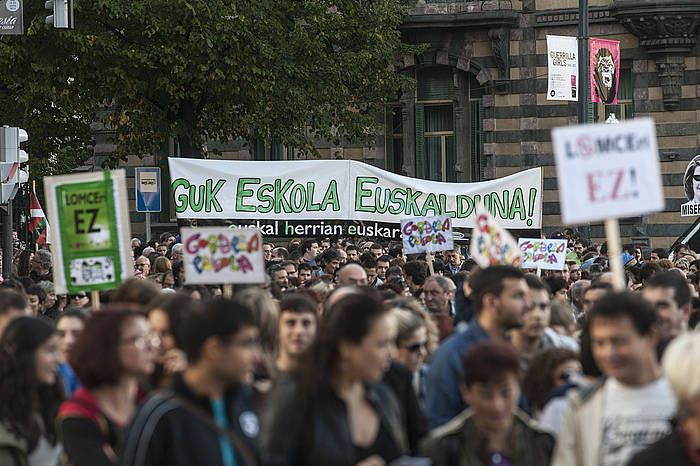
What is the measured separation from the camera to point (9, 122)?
105ft

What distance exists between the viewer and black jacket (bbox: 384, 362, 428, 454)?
7.10m

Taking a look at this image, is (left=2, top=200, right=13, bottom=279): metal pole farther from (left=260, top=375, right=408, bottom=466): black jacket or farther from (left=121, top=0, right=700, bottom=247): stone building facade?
(left=260, top=375, right=408, bottom=466): black jacket

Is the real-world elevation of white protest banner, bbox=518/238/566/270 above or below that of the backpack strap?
above

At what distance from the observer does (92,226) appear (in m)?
10.5

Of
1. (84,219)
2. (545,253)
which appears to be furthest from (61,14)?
(84,219)

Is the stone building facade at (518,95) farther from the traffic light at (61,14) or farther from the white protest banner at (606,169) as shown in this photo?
the white protest banner at (606,169)

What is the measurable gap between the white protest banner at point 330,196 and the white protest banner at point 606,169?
12901 mm

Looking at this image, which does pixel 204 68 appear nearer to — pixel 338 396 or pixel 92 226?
pixel 92 226

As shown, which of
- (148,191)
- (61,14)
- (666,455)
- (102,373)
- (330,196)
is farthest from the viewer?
(148,191)

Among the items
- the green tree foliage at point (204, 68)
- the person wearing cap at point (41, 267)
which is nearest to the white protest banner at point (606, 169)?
the person wearing cap at point (41, 267)

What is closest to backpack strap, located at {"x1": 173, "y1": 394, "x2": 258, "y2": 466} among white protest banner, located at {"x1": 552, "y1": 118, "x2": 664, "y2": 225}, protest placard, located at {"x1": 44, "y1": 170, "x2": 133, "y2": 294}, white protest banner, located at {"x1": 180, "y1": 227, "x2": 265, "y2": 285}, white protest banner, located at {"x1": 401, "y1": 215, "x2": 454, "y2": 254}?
white protest banner, located at {"x1": 552, "y1": 118, "x2": 664, "y2": 225}

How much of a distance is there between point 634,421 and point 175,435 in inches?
64.0

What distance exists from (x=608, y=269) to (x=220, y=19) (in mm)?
11601

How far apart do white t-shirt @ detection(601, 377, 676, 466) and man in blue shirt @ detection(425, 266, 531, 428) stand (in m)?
1.36
